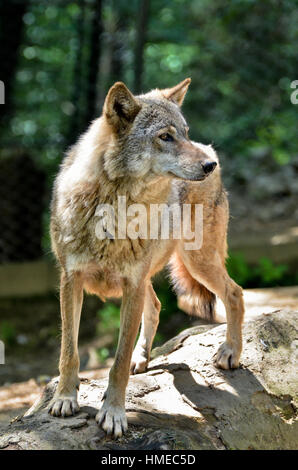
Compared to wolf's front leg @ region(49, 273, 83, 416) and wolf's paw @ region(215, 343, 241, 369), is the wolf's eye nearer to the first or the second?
wolf's front leg @ region(49, 273, 83, 416)

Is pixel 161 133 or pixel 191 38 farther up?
pixel 191 38

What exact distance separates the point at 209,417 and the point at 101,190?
4.99ft

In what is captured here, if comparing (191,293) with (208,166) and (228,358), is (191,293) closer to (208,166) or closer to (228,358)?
(228,358)

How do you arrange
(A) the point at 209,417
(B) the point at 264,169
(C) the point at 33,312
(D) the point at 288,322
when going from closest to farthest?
(A) the point at 209,417 → (D) the point at 288,322 → (C) the point at 33,312 → (B) the point at 264,169

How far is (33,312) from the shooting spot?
26.1 feet

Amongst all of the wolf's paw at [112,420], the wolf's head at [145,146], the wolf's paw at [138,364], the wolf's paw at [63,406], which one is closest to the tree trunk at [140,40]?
the wolf's head at [145,146]

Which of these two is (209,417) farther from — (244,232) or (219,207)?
(244,232)

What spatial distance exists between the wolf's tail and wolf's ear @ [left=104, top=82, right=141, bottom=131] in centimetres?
149

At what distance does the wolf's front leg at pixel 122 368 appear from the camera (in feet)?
10.2

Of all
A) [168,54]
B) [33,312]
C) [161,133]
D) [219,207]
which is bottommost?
[33,312]

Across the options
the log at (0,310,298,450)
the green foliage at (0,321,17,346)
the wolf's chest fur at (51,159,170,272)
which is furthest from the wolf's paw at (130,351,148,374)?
the green foliage at (0,321,17,346)

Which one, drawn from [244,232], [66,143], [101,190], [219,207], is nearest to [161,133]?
[101,190]

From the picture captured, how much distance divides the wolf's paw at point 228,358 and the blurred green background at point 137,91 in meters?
3.35

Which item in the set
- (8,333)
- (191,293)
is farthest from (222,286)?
(8,333)
